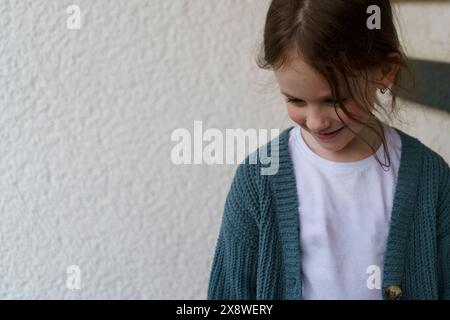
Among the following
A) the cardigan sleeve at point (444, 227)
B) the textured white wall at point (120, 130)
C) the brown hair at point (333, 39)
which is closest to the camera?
the brown hair at point (333, 39)

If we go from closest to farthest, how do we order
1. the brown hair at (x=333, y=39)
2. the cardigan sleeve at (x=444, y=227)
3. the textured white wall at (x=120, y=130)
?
the brown hair at (x=333, y=39), the cardigan sleeve at (x=444, y=227), the textured white wall at (x=120, y=130)

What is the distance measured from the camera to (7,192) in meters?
1.23

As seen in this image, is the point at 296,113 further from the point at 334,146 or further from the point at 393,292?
the point at 393,292

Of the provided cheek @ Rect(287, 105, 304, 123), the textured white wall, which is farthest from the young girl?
the textured white wall

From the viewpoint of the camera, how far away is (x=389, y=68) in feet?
2.83

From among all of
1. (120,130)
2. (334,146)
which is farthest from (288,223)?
(120,130)

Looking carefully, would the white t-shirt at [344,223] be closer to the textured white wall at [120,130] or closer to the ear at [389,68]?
the ear at [389,68]

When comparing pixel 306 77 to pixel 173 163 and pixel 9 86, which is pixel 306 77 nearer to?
pixel 173 163

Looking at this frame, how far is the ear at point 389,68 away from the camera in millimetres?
854

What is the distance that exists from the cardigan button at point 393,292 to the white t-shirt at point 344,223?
14 mm

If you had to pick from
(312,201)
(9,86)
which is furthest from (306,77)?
(9,86)

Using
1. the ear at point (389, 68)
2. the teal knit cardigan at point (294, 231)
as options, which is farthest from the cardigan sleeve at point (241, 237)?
the ear at point (389, 68)

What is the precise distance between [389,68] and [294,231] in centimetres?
27

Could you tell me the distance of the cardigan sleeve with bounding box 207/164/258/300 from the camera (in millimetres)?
920
